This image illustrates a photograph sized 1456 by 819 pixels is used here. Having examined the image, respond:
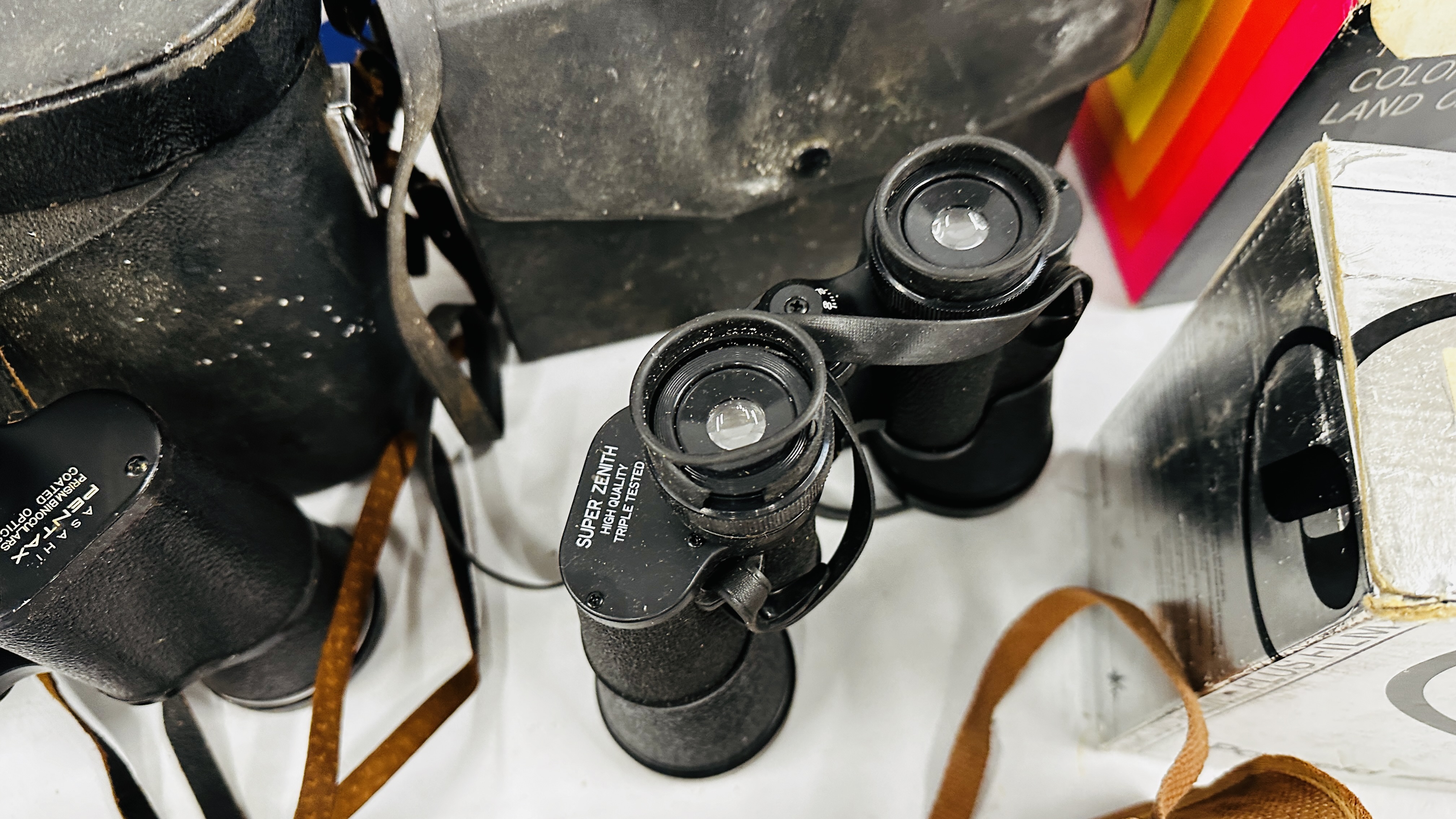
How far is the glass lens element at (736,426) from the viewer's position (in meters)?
0.46

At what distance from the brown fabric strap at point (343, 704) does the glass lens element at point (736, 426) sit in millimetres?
326

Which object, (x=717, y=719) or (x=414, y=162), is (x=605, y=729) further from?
(x=414, y=162)

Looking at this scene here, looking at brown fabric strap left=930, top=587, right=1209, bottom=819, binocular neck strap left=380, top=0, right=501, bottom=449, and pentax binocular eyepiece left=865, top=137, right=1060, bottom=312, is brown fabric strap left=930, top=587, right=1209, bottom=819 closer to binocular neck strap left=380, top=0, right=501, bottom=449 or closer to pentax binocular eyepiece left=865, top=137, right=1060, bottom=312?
pentax binocular eyepiece left=865, top=137, right=1060, bottom=312

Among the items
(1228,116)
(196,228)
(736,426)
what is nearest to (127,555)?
(196,228)

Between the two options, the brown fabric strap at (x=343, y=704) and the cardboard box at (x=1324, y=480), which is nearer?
the cardboard box at (x=1324, y=480)

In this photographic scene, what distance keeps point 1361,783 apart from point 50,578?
0.75 metres

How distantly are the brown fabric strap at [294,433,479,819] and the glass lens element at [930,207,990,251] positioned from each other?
1.39 feet

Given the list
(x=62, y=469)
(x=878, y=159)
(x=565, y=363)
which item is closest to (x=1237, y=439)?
(x=878, y=159)

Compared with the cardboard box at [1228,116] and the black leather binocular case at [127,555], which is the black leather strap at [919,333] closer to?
the cardboard box at [1228,116]

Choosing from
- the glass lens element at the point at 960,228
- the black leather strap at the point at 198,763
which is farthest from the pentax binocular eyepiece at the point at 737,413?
the black leather strap at the point at 198,763

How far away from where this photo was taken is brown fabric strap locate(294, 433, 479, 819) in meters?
0.62

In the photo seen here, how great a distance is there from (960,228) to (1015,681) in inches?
12.9

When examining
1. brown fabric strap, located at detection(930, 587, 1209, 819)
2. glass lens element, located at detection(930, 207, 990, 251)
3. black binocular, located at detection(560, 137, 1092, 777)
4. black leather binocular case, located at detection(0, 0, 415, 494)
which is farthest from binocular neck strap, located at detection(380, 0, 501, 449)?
brown fabric strap, located at detection(930, 587, 1209, 819)

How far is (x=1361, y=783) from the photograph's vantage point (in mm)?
632
